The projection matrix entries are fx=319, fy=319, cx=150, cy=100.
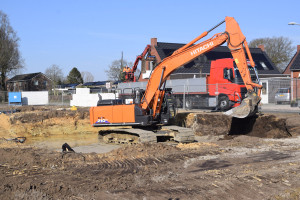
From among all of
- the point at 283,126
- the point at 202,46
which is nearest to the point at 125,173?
the point at 202,46

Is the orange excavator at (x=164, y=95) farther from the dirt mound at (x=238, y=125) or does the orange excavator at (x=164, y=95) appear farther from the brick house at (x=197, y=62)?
the brick house at (x=197, y=62)

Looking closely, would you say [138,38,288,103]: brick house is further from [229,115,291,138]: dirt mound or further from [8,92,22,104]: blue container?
[229,115,291,138]: dirt mound

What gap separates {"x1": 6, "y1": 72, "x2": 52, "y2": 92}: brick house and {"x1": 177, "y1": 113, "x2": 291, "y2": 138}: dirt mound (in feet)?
174

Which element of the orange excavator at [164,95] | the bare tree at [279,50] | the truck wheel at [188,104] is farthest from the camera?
the bare tree at [279,50]

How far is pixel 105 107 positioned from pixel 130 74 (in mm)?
17850

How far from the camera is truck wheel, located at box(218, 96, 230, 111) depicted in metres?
19.6

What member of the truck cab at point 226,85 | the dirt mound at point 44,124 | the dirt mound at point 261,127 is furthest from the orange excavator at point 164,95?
the truck cab at point 226,85

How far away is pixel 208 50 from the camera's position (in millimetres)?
11852

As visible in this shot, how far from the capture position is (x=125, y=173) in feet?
24.1

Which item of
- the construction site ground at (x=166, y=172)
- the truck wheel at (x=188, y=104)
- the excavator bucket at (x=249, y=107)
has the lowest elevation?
the construction site ground at (x=166, y=172)

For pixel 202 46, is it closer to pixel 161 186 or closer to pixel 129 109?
pixel 129 109

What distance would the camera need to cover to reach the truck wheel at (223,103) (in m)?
19.6

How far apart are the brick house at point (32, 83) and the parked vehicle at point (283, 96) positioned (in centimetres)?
5113

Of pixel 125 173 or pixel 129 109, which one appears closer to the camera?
pixel 125 173
